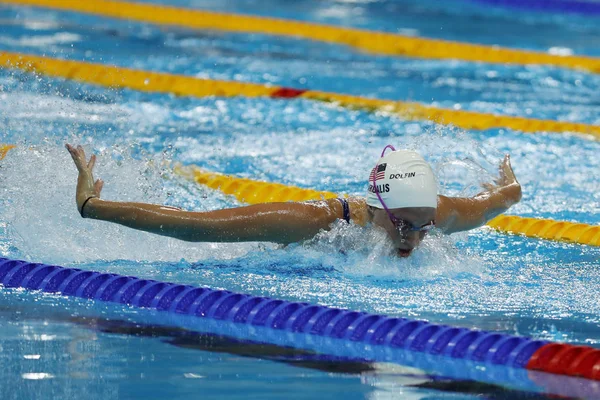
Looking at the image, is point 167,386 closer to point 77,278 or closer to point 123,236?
point 77,278

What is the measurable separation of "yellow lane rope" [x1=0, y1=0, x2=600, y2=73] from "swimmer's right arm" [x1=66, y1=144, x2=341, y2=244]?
638 centimetres

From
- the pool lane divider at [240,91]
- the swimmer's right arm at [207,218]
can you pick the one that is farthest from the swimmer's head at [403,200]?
the pool lane divider at [240,91]

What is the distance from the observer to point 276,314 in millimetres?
3732

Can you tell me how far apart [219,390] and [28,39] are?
7.51 m

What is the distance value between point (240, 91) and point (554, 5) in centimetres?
601

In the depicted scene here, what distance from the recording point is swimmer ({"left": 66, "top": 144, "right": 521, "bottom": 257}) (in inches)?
155

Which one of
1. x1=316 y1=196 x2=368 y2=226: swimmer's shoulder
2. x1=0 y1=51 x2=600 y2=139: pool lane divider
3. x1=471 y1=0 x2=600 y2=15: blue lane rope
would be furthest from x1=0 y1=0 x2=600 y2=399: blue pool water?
x1=471 y1=0 x2=600 y2=15: blue lane rope

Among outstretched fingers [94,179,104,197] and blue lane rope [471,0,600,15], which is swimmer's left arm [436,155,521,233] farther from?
blue lane rope [471,0,600,15]

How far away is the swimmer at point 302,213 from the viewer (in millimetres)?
3932

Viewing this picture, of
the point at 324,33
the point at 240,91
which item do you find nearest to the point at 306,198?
the point at 240,91

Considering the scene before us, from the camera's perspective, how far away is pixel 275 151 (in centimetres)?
688

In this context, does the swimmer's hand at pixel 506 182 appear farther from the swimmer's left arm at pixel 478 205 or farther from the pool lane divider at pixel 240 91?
the pool lane divider at pixel 240 91

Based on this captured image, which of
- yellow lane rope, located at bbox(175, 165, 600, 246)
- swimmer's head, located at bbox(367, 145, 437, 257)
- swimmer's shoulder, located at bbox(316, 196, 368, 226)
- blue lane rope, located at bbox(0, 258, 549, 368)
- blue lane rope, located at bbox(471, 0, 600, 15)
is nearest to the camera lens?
blue lane rope, located at bbox(0, 258, 549, 368)

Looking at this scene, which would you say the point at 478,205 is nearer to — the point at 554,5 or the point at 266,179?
the point at 266,179
